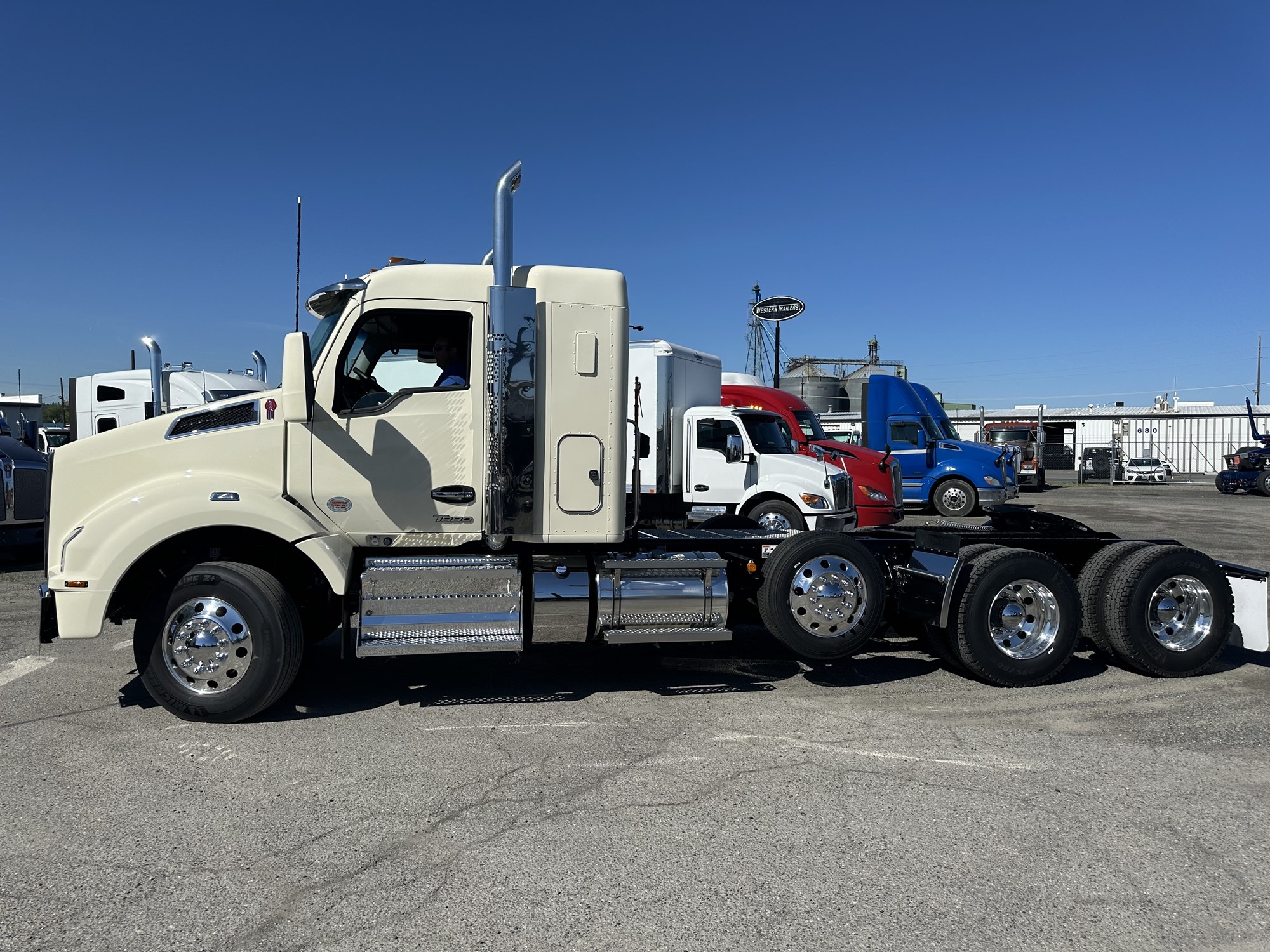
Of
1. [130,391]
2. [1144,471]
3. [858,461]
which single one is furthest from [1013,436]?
[130,391]

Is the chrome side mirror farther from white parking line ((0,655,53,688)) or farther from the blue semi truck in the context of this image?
the blue semi truck

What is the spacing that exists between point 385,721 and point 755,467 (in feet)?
26.9

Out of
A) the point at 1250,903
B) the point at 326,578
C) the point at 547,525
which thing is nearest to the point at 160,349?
the point at 326,578

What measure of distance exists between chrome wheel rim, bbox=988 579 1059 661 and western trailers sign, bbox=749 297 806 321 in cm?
1908

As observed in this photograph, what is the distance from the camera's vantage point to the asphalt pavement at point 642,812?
3.12m

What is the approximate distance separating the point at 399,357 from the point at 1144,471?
36791 millimetres

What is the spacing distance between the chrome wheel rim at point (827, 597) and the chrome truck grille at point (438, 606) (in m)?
1.88

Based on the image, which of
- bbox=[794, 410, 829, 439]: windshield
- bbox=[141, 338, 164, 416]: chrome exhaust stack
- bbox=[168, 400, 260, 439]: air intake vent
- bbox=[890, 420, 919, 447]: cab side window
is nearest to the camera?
bbox=[168, 400, 260, 439]: air intake vent

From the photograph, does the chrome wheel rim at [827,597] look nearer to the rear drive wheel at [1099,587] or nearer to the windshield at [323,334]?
the rear drive wheel at [1099,587]

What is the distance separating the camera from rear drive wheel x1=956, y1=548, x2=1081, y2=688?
6.02 meters

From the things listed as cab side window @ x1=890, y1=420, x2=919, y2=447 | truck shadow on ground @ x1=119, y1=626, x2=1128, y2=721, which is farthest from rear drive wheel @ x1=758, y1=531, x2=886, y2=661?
cab side window @ x1=890, y1=420, x2=919, y2=447

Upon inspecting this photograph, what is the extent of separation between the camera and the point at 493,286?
5504mm

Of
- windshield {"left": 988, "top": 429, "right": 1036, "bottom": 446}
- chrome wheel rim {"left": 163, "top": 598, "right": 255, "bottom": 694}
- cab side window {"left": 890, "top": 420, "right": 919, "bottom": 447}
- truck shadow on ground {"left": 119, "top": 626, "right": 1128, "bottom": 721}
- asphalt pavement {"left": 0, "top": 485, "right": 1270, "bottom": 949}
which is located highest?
windshield {"left": 988, "top": 429, "right": 1036, "bottom": 446}

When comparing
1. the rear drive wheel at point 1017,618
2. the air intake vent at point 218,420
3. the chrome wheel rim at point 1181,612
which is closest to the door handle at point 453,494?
the air intake vent at point 218,420
